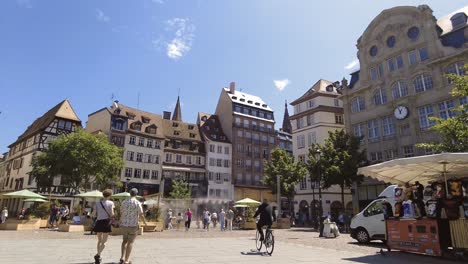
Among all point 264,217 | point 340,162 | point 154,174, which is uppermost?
point 154,174

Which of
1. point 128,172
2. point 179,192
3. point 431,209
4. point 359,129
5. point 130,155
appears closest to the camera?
point 431,209

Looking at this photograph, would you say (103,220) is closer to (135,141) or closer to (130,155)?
(130,155)

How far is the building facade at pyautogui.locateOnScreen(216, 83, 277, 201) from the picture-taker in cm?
6144

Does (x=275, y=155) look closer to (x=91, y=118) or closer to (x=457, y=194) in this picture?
(x=457, y=194)

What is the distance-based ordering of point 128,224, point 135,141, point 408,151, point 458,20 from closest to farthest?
point 128,224 < point 458,20 < point 408,151 < point 135,141

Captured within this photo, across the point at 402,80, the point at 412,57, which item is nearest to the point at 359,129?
the point at 402,80

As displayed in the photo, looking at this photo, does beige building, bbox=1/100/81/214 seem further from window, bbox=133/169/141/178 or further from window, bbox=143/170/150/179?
window, bbox=143/170/150/179

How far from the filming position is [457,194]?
10727 mm

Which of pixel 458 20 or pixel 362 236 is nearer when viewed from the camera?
pixel 362 236

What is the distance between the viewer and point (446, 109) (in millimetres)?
29562

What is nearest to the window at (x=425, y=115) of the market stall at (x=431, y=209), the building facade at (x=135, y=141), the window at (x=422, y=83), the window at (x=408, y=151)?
the window at (x=422, y=83)

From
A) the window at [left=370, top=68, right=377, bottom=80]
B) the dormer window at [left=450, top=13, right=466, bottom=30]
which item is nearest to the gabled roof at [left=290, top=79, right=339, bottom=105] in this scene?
the window at [left=370, top=68, right=377, bottom=80]

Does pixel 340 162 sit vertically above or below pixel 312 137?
below

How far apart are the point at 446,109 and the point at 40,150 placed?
161 ft
